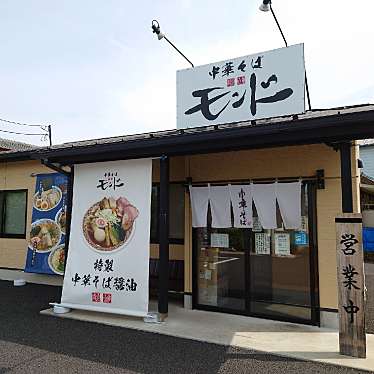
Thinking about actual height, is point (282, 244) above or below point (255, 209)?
below

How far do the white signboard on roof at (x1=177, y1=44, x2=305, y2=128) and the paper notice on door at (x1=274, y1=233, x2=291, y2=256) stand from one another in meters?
2.04

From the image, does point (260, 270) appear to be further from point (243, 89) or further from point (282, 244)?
point (243, 89)

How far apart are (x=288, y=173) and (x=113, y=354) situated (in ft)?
12.7

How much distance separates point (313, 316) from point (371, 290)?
3.64 meters

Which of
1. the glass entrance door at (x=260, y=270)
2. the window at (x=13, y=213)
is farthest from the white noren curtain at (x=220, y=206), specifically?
the window at (x=13, y=213)

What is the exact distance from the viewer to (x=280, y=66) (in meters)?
5.20

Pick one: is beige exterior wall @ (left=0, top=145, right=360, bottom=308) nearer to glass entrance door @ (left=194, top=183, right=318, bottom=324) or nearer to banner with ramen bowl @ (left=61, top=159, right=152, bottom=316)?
glass entrance door @ (left=194, top=183, right=318, bottom=324)

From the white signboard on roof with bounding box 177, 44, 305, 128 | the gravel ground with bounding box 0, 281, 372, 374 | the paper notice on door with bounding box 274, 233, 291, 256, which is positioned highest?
the white signboard on roof with bounding box 177, 44, 305, 128

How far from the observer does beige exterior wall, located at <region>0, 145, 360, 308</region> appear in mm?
5395

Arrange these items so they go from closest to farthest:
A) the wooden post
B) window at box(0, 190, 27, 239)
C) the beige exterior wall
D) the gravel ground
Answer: the gravel ground < the wooden post < the beige exterior wall < window at box(0, 190, 27, 239)

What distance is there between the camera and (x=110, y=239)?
5867 mm

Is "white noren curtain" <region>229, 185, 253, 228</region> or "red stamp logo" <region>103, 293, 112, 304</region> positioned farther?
"white noren curtain" <region>229, 185, 253, 228</region>

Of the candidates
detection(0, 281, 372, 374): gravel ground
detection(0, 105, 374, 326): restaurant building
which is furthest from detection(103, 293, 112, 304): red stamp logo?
detection(0, 105, 374, 326): restaurant building

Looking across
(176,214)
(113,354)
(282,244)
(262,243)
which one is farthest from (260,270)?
(113,354)
